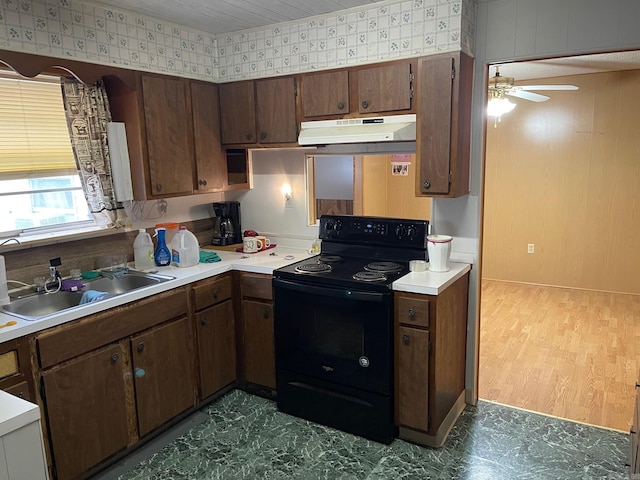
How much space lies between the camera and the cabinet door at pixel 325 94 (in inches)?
113

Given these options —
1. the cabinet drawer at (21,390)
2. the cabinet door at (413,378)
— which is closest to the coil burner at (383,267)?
the cabinet door at (413,378)

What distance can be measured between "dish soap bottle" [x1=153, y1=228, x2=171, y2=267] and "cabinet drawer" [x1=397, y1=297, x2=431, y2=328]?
58.5 inches

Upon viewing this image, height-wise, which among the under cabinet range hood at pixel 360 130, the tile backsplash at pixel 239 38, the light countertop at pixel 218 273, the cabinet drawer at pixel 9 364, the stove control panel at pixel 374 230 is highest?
the tile backsplash at pixel 239 38

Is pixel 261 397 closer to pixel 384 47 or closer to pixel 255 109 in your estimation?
pixel 255 109

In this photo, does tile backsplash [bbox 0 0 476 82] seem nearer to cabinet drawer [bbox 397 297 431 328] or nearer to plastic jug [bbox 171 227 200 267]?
plastic jug [bbox 171 227 200 267]

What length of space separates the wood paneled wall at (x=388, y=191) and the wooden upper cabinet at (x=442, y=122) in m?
0.25

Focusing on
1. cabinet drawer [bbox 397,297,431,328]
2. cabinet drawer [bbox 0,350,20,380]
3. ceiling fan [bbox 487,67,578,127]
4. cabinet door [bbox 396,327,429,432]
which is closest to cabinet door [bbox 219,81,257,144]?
cabinet drawer [bbox 397,297,431,328]

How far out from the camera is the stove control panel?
9.49 feet

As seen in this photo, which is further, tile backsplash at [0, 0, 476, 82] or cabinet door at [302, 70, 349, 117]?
cabinet door at [302, 70, 349, 117]

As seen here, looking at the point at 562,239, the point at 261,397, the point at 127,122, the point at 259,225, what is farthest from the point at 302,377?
the point at 562,239

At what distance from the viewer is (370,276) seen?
8.70 ft

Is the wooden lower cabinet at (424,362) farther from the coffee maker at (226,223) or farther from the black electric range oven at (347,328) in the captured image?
the coffee maker at (226,223)

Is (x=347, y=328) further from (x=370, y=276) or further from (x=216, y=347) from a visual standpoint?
(x=216, y=347)

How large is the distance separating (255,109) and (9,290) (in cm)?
177
